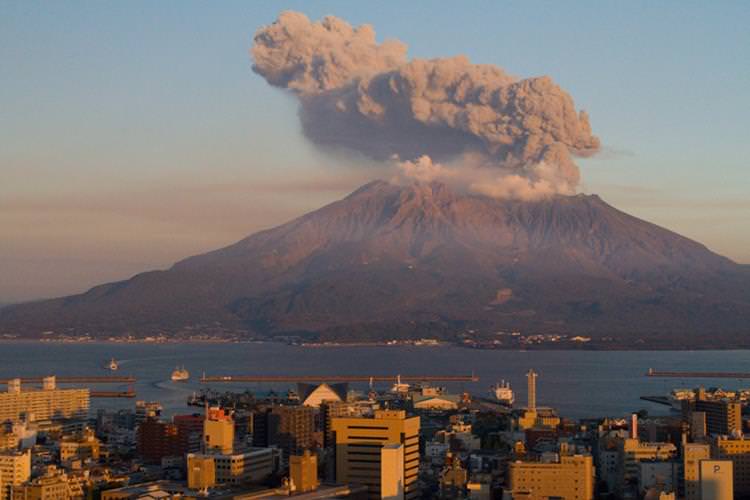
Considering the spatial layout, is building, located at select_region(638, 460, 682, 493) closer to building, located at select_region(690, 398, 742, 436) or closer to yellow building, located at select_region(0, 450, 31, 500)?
yellow building, located at select_region(0, 450, 31, 500)

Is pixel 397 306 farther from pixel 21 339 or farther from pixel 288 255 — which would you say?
pixel 21 339

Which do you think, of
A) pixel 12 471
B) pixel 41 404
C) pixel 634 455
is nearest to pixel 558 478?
pixel 634 455

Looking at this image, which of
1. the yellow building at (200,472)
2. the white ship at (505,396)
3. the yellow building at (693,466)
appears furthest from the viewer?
the white ship at (505,396)

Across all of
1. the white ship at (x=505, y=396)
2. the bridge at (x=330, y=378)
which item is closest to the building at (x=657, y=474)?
the white ship at (x=505, y=396)

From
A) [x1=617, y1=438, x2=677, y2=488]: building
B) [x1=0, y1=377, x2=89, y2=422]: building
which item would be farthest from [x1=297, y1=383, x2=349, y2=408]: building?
[x1=617, y1=438, x2=677, y2=488]: building

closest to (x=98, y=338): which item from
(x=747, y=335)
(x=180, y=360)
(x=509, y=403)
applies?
(x=180, y=360)

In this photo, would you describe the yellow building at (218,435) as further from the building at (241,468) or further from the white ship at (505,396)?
the white ship at (505,396)
